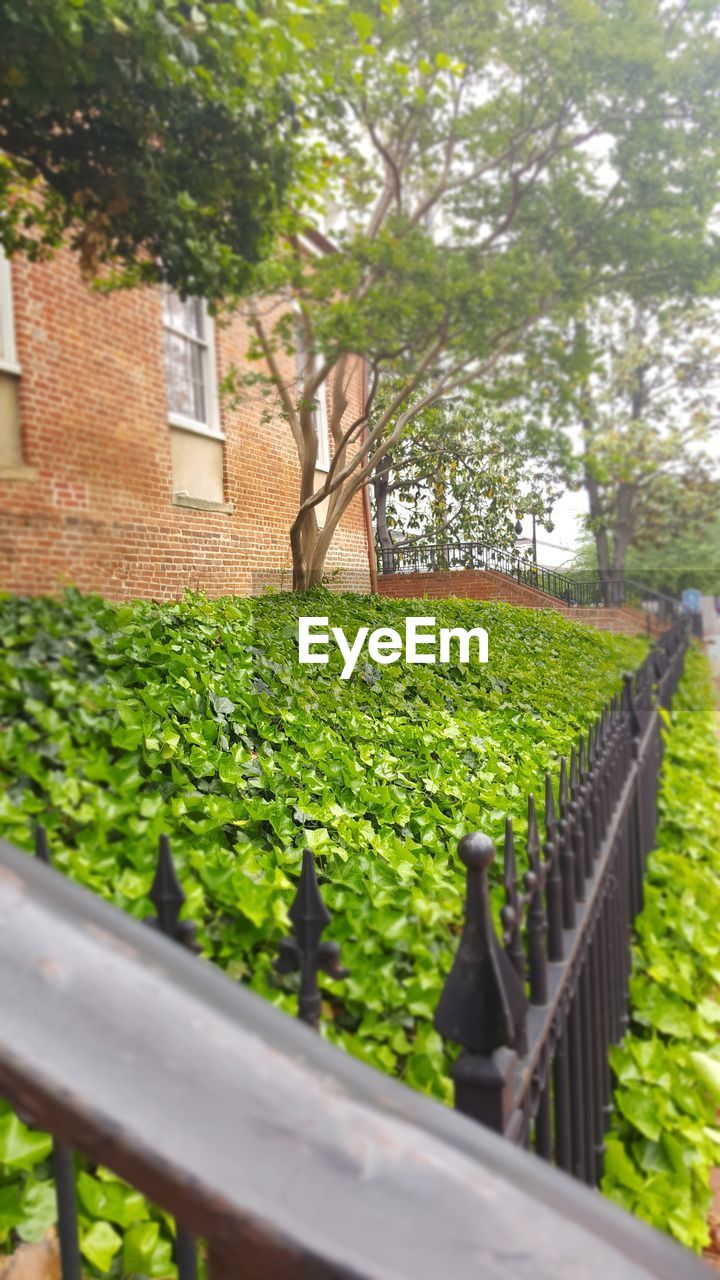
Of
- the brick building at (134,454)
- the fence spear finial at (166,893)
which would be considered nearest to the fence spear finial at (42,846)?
the fence spear finial at (166,893)

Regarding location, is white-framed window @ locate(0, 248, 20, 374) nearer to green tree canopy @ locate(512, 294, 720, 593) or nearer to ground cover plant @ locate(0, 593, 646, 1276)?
ground cover plant @ locate(0, 593, 646, 1276)

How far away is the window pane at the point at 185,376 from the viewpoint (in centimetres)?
118

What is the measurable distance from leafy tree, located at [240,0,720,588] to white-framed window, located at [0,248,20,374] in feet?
1.11

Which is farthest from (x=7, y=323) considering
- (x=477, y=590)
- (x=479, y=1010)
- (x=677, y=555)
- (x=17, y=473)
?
(x=677, y=555)

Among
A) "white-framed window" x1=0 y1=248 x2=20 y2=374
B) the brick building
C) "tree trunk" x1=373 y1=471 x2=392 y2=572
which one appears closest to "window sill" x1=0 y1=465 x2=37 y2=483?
the brick building

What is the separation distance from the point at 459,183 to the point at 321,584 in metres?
0.62

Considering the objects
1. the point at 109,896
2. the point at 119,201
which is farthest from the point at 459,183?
the point at 109,896

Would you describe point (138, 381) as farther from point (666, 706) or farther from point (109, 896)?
point (666, 706)


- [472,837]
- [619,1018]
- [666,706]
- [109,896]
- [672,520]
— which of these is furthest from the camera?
[666,706]

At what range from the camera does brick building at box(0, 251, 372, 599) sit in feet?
3.34

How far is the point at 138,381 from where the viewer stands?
1153 millimetres

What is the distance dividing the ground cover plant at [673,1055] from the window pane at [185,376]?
1.82 metres

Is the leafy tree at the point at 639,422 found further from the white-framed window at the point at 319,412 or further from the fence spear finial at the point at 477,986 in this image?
the fence spear finial at the point at 477,986

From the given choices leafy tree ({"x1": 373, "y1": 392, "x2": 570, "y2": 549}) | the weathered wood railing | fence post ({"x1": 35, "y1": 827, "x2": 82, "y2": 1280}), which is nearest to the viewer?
the weathered wood railing
